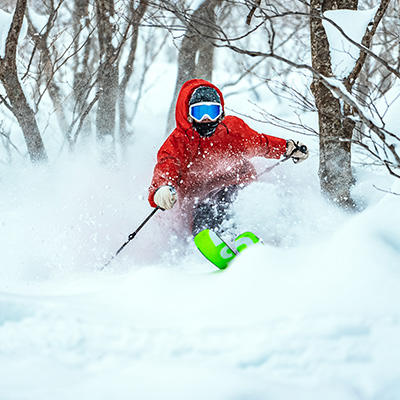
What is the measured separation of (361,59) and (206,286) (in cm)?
216

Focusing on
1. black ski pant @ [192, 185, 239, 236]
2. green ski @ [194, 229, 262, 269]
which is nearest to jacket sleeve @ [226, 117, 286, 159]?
black ski pant @ [192, 185, 239, 236]

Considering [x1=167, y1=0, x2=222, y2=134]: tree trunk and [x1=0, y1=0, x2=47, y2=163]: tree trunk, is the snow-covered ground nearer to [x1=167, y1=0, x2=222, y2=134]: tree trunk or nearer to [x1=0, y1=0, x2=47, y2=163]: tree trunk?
[x1=0, y1=0, x2=47, y2=163]: tree trunk

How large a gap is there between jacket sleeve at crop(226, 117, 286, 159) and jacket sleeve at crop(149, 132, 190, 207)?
448 mm

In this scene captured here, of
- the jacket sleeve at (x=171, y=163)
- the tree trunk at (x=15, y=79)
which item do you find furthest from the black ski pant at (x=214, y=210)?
the tree trunk at (x=15, y=79)

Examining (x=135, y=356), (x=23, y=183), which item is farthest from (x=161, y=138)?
(x=135, y=356)

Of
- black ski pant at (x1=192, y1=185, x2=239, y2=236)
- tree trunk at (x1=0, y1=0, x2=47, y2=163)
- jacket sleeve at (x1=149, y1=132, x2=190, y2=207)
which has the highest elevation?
tree trunk at (x1=0, y1=0, x2=47, y2=163)

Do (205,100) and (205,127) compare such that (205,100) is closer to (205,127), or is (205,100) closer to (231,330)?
(205,127)

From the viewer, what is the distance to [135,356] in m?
1.73

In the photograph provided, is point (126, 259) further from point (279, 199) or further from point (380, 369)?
point (380, 369)

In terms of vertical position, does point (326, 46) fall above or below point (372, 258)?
above

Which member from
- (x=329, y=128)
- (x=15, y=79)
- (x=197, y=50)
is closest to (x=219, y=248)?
(x=329, y=128)

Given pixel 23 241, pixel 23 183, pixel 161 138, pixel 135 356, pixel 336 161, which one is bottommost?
pixel 135 356

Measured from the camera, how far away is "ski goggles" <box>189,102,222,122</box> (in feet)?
11.5

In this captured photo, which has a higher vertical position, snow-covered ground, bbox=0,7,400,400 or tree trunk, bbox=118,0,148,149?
tree trunk, bbox=118,0,148,149
